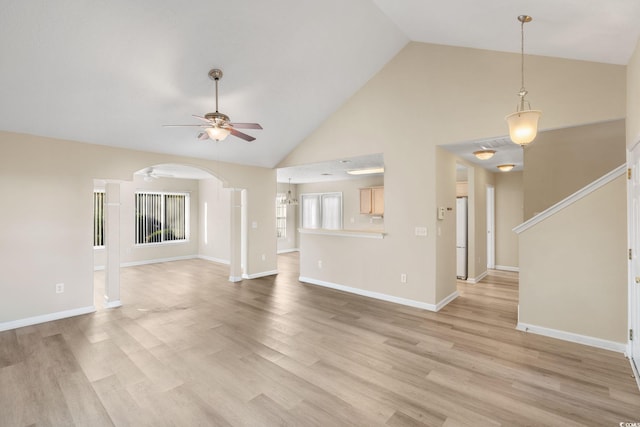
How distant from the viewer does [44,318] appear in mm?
3984

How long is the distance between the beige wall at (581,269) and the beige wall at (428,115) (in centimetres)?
102

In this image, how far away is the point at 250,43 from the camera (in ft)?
11.1

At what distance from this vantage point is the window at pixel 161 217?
8211mm

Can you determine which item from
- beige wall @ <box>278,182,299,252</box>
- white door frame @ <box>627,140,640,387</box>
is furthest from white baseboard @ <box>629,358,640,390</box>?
beige wall @ <box>278,182,299,252</box>

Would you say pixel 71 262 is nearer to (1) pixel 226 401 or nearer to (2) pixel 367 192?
(1) pixel 226 401

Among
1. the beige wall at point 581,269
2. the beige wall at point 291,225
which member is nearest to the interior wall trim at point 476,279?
the beige wall at point 581,269

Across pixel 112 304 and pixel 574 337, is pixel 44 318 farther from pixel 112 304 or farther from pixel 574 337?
pixel 574 337

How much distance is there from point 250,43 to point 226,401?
359cm

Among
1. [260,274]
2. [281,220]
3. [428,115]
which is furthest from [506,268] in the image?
[281,220]

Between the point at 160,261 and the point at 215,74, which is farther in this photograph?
the point at 160,261

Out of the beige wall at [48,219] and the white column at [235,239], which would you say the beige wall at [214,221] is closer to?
the white column at [235,239]

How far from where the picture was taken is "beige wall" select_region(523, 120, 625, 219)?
4.59 m

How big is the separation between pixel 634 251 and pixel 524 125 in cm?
Result: 164

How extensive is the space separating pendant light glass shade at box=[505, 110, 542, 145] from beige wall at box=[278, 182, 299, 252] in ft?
27.6
